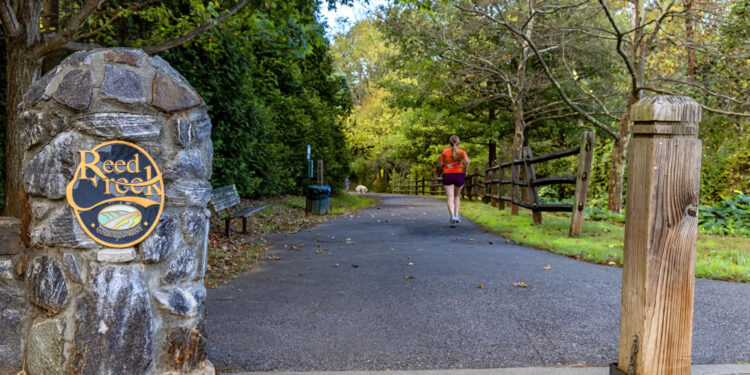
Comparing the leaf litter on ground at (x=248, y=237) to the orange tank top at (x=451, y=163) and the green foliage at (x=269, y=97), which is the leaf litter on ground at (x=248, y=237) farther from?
the orange tank top at (x=451, y=163)

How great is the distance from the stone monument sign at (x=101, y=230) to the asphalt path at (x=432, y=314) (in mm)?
842

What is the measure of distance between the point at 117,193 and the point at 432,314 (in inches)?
109

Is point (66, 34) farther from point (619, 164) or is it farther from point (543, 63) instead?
point (619, 164)

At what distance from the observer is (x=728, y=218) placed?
1065 centimetres

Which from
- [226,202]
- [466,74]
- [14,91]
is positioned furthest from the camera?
[466,74]

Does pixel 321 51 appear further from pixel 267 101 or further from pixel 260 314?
pixel 260 314

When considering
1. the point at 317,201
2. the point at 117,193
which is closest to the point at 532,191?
the point at 317,201

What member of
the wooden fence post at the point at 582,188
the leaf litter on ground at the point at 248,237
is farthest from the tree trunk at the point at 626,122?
the leaf litter on ground at the point at 248,237

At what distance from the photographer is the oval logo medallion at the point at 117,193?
264 centimetres

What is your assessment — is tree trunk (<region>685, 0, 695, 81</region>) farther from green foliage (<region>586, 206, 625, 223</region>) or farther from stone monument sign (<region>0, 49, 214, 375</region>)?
stone monument sign (<region>0, 49, 214, 375</region>)

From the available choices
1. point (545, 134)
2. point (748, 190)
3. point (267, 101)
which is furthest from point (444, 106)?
point (748, 190)

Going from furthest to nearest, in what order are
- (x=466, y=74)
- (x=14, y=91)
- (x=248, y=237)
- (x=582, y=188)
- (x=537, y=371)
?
(x=466, y=74), (x=248, y=237), (x=582, y=188), (x=14, y=91), (x=537, y=371)

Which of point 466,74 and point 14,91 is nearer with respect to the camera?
point 14,91

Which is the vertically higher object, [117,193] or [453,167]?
[453,167]
